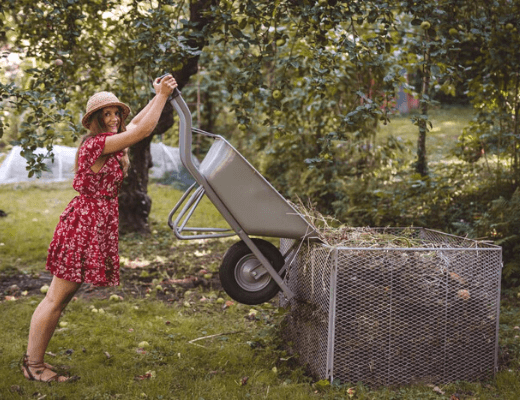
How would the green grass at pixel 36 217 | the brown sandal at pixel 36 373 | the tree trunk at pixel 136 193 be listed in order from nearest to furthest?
1. the brown sandal at pixel 36 373
2. the green grass at pixel 36 217
3. the tree trunk at pixel 136 193

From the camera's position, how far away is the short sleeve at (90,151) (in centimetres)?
277

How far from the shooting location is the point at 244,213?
2.78 m

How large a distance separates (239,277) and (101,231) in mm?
797

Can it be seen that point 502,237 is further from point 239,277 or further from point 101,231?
point 101,231

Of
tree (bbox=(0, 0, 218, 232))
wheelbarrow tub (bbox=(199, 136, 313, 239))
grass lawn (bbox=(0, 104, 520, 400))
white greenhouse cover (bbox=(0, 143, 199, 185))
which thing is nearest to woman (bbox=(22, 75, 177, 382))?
grass lawn (bbox=(0, 104, 520, 400))

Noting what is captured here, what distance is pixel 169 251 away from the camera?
21.8ft

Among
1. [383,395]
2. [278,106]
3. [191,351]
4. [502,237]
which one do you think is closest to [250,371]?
[191,351]

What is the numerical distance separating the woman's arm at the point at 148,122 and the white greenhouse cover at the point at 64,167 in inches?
354

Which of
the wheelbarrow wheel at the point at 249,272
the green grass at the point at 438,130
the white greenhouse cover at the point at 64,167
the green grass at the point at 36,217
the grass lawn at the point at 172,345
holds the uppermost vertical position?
the green grass at the point at 438,130

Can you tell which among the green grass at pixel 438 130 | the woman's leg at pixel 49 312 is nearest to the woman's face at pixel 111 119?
the woman's leg at pixel 49 312

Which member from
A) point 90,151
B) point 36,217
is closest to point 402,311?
point 90,151

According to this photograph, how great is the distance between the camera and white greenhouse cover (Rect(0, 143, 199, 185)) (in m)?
12.0

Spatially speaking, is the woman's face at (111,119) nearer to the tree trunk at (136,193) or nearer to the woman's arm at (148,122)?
the woman's arm at (148,122)

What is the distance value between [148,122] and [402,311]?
1673 mm
